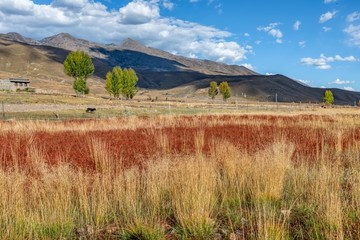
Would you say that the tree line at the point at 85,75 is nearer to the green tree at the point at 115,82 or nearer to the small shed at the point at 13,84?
the green tree at the point at 115,82

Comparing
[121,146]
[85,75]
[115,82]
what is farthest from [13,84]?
[121,146]

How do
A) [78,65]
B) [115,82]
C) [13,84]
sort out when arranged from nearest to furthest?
[115,82] < [78,65] < [13,84]

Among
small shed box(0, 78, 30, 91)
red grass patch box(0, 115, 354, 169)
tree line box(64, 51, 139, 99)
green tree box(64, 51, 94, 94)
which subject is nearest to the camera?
red grass patch box(0, 115, 354, 169)

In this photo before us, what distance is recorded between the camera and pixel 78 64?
88438mm

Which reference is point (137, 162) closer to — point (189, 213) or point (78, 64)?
point (189, 213)

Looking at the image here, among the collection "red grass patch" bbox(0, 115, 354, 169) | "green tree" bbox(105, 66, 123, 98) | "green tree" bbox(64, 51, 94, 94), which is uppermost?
"green tree" bbox(64, 51, 94, 94)

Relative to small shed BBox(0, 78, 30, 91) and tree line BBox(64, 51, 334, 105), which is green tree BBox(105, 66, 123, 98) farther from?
small shed BBox(0, 78, 30, 91)

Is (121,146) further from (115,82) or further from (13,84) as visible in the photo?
(13,84)

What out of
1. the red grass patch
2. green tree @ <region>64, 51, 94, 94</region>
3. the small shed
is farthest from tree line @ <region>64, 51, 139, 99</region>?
the red grass patch

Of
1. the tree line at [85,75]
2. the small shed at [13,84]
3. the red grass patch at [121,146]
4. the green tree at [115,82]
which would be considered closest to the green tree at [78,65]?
the tree line at [85,75]

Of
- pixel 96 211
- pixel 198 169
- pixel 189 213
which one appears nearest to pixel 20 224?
pixel 96 211

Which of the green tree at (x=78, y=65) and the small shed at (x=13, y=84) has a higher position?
the green tree at (x=78, y=65)

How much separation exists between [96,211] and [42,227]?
949mm

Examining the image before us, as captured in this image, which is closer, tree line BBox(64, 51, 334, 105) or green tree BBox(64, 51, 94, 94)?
tree line BBox(64, 51, 334, 105)
